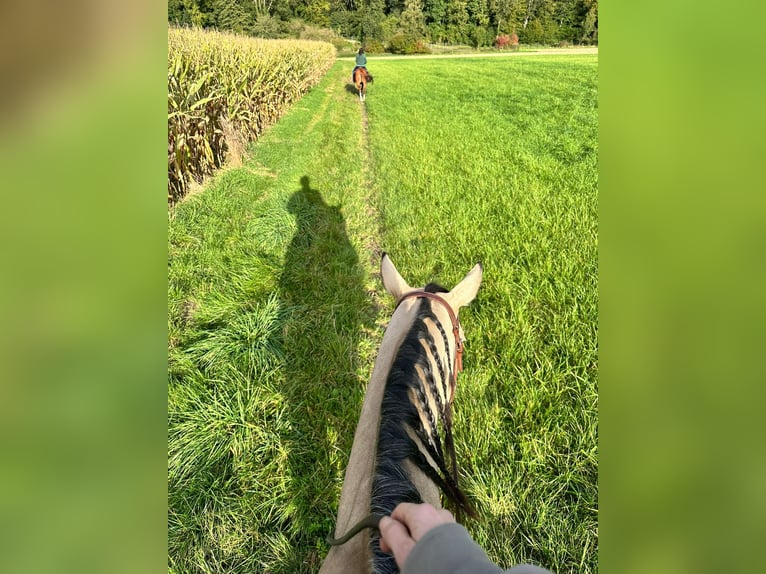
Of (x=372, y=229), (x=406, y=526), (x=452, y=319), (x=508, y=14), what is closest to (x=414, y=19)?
(x=508, y=14)

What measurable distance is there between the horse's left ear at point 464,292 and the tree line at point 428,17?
131cm

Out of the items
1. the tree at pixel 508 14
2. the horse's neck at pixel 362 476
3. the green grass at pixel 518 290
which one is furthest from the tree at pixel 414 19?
the horse's neck at pixel 362 476

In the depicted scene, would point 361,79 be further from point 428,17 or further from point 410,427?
point 410,427

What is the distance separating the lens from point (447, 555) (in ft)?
2.32

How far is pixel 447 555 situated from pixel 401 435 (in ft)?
1.37

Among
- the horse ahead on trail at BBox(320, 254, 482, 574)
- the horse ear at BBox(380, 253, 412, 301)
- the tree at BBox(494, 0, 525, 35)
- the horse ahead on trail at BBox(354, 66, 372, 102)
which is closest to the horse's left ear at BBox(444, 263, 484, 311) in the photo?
the horse ahead on trail at BBox(320, 254, 482, 574)

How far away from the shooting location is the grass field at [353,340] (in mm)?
2074

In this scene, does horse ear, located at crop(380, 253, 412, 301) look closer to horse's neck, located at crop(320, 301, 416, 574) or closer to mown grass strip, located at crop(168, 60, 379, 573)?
horse's neck, located at crop(320, 301, 416, 574)

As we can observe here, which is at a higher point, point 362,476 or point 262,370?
point 362,476
